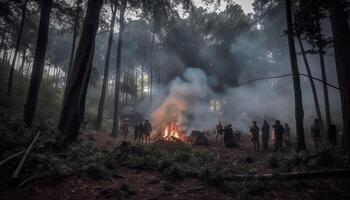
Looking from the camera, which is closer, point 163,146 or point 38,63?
point 38,63

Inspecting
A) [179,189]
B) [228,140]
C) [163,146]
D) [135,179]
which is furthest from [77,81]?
[228,140]

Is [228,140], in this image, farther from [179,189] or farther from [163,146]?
[179,189]

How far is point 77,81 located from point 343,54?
1059cm

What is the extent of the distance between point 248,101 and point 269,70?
6.17 m

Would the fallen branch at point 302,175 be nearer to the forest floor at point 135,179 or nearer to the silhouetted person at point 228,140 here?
the forest floor at point 135,179

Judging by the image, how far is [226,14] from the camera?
125 ft

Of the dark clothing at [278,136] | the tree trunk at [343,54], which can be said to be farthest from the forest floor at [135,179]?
the dark clothing at [278,136]

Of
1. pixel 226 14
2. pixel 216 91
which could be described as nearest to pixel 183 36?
pixel 226 14

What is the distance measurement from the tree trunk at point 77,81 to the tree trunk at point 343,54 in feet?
30.9

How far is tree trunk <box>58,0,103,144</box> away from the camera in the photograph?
32.3 feet

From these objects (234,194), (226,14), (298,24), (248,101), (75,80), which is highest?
(226,14)

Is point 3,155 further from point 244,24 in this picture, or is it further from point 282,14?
point 282,14

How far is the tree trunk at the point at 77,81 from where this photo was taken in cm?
985

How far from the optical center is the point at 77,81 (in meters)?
9.92
